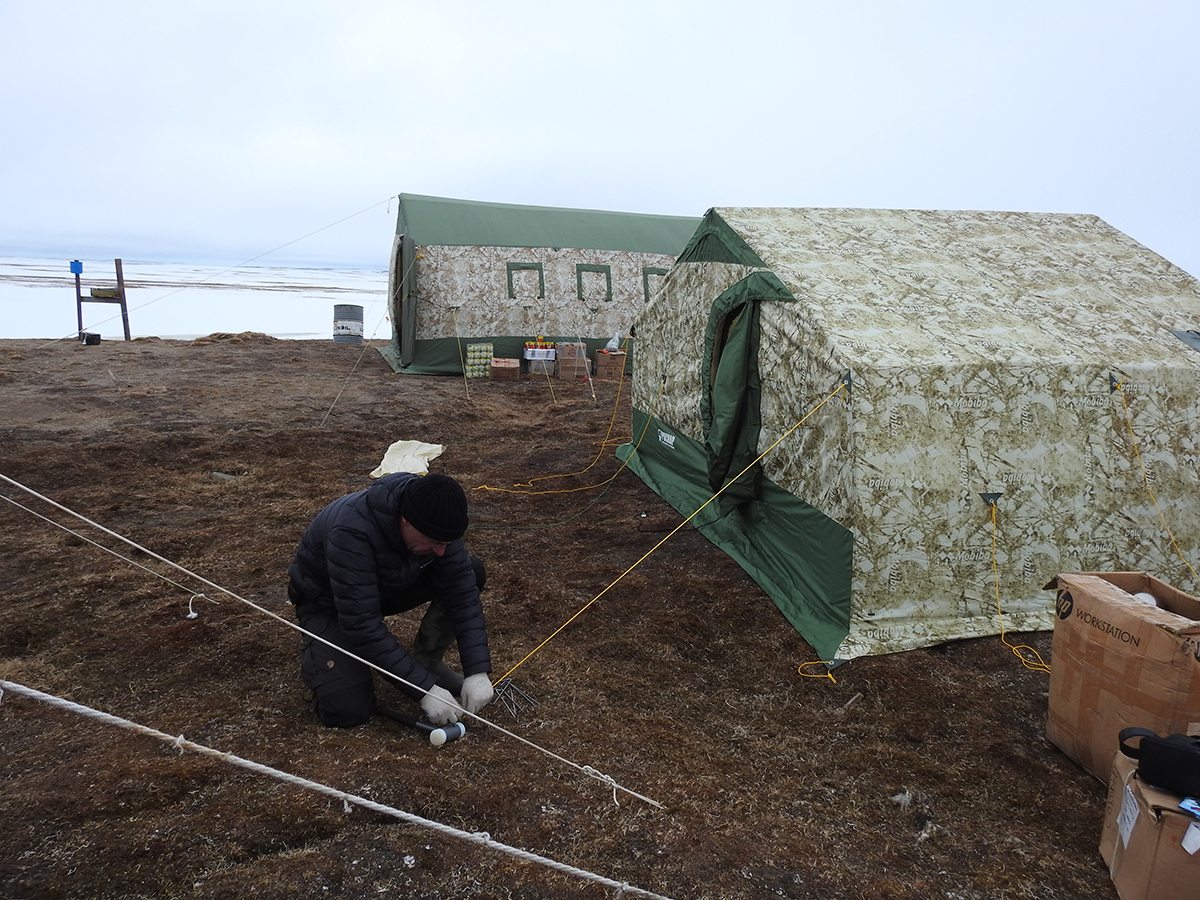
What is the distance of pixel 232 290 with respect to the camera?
1844 inches

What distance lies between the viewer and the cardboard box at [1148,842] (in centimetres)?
238

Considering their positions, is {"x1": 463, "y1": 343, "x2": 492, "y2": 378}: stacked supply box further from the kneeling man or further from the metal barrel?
the kneeling man

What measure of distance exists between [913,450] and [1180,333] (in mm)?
2398

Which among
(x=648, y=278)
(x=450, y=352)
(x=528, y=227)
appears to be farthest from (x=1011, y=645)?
(x=528, y=227)

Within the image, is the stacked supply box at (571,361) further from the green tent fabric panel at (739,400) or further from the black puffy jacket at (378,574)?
the black puffy jacket at (378,574)

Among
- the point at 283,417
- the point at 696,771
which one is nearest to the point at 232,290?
the point at 283,417

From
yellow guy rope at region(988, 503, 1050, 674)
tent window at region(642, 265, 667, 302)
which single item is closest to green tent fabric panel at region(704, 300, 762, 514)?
yellow guy rope at region(988, 503, 1050, 674)

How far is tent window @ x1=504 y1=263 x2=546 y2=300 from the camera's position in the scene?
48.3ft

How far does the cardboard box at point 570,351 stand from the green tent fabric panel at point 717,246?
7.76 meters

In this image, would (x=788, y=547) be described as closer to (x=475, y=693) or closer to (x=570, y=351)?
(x=475, y=693)

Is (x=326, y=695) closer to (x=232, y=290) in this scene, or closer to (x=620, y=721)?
(x=620, y=721)

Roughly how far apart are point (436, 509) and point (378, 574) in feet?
1.66

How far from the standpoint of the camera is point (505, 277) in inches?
578

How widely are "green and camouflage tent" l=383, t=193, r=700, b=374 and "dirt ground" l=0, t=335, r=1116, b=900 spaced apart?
795 centimetres
